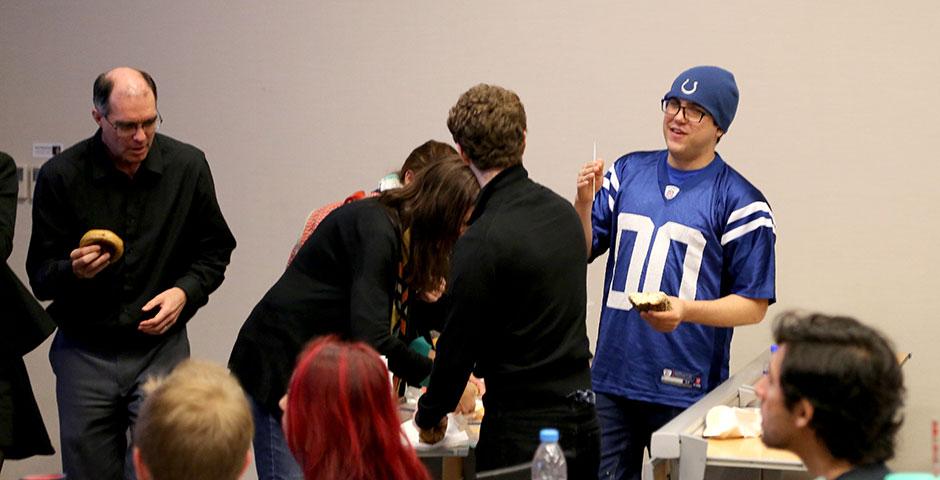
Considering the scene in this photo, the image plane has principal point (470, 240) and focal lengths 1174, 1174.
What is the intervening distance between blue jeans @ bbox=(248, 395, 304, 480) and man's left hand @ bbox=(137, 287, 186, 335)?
1.68 feet

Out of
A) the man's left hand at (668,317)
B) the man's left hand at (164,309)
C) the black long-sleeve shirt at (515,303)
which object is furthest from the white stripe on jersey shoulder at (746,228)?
the man's left hand at (164,309)

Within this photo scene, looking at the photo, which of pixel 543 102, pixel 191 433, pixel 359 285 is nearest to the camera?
pixel 191 433

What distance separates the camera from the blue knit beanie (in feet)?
11.7

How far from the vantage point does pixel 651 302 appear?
10.6 ft

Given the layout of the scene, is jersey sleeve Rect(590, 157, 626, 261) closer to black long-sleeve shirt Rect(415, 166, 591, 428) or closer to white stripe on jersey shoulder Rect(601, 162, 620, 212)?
white stripe on jersey shoulder Rect(601, 162, 620, 212)

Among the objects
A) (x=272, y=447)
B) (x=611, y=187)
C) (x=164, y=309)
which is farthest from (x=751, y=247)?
(x=164, y=309)

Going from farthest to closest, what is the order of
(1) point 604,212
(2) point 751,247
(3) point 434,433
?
(1) point 604,212 → (2) point 751,247 → (3) point 434,433

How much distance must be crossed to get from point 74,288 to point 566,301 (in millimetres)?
1626

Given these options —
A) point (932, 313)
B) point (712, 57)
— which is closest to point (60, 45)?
point (712, 57)

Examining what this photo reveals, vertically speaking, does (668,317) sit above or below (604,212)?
below

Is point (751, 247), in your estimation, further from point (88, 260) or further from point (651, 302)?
point (88, 260)

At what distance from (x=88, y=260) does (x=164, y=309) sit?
0.30 metres

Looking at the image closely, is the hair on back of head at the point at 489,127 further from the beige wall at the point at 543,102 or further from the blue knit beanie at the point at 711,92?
the beige wall at the point at 543,102

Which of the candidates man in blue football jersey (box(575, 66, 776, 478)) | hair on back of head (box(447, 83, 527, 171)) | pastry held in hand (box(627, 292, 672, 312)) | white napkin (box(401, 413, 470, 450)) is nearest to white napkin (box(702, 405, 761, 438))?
man in blue football jersey (box(575, 66, 776, 478))
